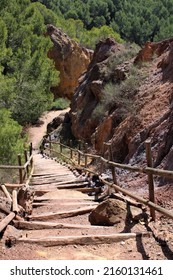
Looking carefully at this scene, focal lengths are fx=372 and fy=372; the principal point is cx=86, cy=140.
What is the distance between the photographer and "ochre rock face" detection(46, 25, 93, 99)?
133ft

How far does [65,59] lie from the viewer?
1623 inches

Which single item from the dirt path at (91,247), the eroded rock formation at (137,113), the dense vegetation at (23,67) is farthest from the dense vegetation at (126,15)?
the dirt path at (91,247)

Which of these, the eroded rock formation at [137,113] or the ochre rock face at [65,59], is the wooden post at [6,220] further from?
the ochre rock face at [65,59]

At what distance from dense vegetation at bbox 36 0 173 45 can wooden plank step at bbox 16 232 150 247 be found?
54554 millimetres

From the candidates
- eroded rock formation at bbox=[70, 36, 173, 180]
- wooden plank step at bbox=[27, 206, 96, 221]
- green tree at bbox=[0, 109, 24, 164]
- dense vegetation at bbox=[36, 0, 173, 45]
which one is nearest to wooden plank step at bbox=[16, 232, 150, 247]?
wooden plank step at bbox=[27, 206, 96, 221]

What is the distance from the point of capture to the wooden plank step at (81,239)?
5043mm

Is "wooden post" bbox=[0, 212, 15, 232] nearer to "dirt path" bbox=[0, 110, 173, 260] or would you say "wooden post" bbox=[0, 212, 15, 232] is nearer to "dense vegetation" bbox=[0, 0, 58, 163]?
"dirt path" bbox=[0, 110, 173, 260]

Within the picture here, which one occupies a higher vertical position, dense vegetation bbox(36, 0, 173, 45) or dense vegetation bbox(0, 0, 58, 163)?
dense vegetation bbox(36, 0, 173, 45)

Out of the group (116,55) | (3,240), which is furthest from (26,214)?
(116,55)

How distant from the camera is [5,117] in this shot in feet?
44.0

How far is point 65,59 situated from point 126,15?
31338 millimetres

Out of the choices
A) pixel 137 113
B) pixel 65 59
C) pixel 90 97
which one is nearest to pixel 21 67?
pixel 90 97

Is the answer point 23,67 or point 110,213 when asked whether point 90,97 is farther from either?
point 110,213

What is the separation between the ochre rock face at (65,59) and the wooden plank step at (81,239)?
36.9m
